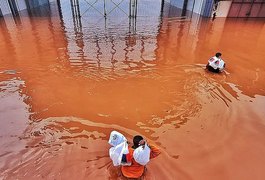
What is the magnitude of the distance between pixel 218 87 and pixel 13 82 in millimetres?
7292

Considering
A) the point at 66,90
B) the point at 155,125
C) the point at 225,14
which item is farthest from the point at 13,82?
the point at 225,14

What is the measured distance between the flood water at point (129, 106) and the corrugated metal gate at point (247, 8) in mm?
7831

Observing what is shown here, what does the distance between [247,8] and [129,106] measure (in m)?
17.7

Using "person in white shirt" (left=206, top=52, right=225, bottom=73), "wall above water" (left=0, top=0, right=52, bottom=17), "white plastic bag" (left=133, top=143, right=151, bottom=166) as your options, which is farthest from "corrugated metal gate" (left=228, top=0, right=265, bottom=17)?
"wall above water" (left=0, top=0, right=52, bottom=17)

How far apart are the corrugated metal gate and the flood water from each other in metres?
7.83

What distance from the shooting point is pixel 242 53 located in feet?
33.7

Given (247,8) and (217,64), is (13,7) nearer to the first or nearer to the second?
(217,64)

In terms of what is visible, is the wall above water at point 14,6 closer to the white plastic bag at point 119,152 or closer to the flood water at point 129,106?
the flood water at point 129,106

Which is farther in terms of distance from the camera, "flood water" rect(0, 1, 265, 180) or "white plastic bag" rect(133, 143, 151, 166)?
"flood water" rect(0, 1, 265, 180)

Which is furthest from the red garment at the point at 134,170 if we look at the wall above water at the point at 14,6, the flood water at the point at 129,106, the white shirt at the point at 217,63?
the wall above water at the point at 14,6

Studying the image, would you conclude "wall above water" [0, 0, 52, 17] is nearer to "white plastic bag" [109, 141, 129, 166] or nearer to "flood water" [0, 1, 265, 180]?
"flood water" [0, 1, 265, 180]

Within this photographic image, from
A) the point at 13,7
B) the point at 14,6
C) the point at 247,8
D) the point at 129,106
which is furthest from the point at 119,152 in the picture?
the point at 14,6

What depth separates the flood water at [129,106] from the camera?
436 centimetres

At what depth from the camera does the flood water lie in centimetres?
436
